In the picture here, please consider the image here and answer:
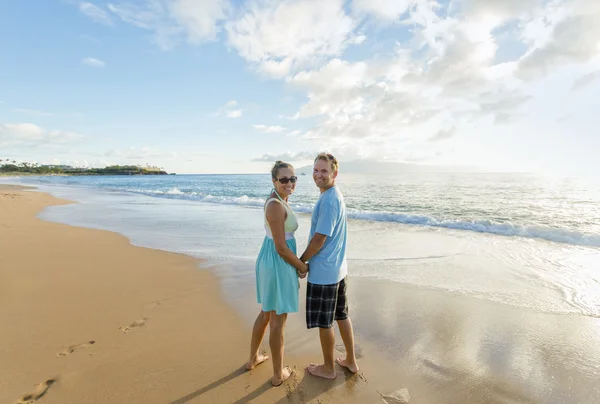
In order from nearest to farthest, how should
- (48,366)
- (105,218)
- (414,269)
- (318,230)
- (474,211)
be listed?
(318,230) < (48,366) < (414,269) < (105,218) < (474,211)

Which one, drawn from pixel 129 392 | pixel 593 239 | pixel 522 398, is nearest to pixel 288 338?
pixel 129 392

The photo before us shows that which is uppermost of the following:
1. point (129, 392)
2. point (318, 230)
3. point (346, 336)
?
point (318, 230)

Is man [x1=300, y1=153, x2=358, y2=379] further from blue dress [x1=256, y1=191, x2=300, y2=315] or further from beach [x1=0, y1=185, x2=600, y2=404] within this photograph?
beach [x1=0, y1=185, x2=600, y2=404]

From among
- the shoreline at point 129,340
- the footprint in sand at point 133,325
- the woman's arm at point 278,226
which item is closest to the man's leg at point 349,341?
the shoreline at point 129,340

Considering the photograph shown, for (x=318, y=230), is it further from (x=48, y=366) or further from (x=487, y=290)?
(x=487, y=290)

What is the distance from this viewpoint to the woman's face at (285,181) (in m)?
2.93

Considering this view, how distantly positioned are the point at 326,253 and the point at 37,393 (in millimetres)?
2935

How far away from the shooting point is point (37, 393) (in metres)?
2.87

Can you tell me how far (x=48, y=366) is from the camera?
324 centimetres

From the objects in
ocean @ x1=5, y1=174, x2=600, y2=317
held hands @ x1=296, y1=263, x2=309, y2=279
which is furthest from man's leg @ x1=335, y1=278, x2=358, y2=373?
ocean @ x1=5, y1=174, x2=600, y2=317

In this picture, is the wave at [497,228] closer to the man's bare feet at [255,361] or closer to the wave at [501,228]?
the wave at [501,228]

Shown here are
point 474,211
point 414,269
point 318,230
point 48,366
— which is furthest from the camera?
point 474,211

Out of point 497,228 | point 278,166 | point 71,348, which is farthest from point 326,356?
point 497,228

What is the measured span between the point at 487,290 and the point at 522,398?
306 cm
